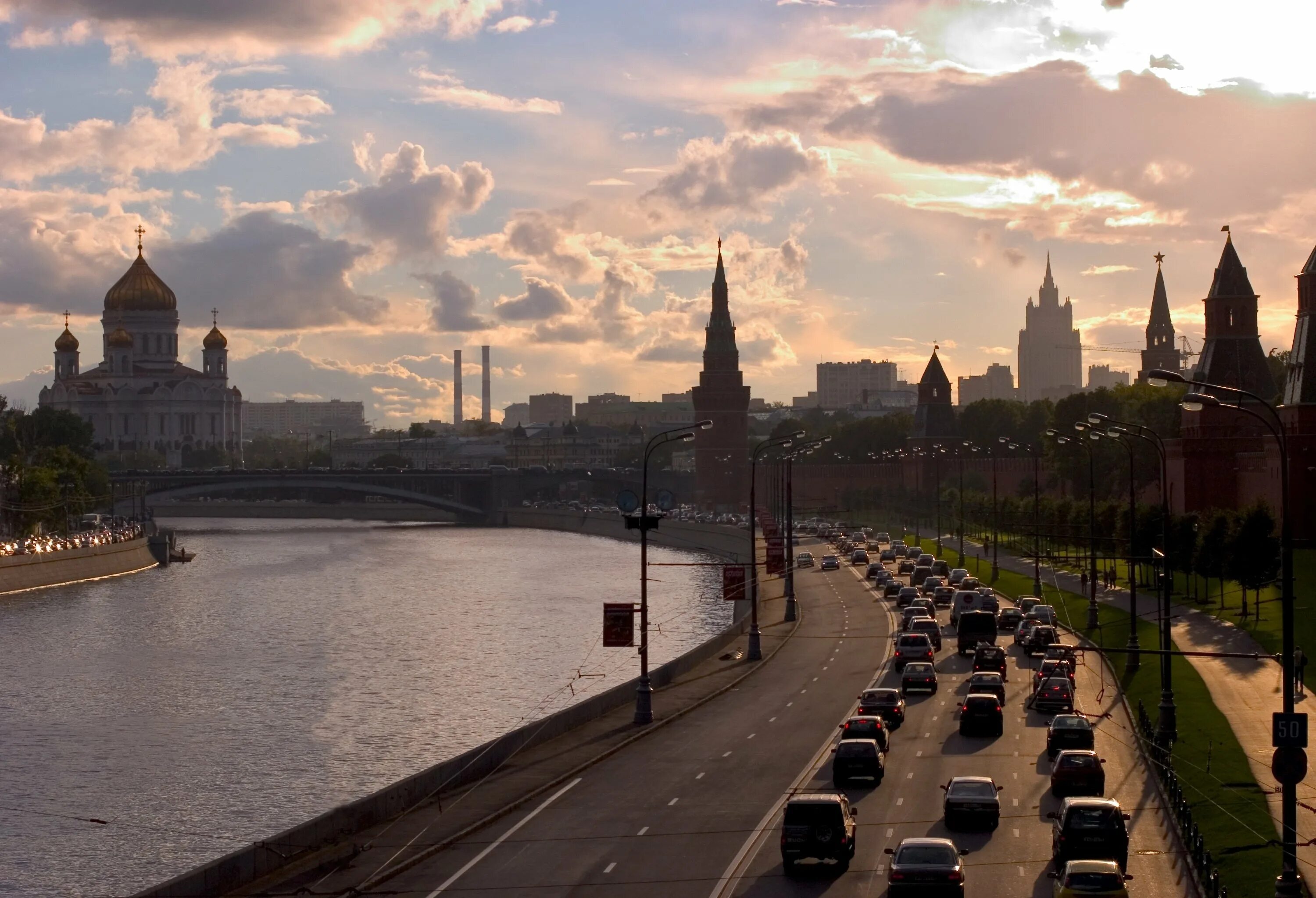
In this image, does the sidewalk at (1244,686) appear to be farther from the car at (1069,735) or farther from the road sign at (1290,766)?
the car at (1069,735)

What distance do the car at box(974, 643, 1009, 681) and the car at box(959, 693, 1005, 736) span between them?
8.70 meters

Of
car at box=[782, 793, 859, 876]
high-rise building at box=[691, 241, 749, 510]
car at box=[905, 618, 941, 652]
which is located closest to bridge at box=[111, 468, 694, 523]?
high-rise building at box=[691, 241, 749, 510]

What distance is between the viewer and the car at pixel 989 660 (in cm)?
4331

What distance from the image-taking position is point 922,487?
147 m

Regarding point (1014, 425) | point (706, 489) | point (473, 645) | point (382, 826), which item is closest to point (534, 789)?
point (382, 826)

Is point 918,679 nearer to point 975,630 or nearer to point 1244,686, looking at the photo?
point 1244,686

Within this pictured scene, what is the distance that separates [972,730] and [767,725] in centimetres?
450

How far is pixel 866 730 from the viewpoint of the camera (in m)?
30.6

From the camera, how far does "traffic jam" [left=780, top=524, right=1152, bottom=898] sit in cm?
2127

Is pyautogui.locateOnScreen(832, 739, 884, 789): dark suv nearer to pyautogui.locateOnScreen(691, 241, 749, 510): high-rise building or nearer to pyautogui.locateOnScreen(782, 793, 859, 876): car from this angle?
pyautogui.locateOnScreen(782, 793, 859, 876): car

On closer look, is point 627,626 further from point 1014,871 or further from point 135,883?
point 1014,871

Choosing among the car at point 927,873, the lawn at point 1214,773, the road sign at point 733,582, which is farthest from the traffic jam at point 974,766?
the road sign at point 733,582

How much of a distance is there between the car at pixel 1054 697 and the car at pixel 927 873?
1709cm

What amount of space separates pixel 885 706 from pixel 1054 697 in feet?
14.1
